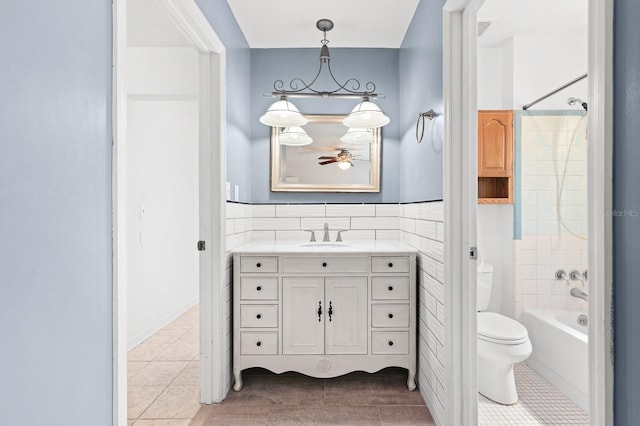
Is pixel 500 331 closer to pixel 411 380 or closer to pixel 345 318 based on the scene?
pixel 411 380

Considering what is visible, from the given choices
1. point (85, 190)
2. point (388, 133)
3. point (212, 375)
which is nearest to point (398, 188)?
point (388, 133)

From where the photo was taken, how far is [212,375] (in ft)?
7.63

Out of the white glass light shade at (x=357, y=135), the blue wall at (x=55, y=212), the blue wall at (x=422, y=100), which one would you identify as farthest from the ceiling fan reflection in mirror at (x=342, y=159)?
the blue wall at (x=55, y=212)

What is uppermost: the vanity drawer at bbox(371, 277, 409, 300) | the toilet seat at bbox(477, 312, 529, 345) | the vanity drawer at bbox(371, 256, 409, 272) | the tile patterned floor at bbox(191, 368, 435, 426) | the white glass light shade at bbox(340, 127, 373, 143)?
the white glass light shade at bbox(340, 127, 373, 143)

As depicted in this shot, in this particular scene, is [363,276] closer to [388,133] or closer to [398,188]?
[398,188]

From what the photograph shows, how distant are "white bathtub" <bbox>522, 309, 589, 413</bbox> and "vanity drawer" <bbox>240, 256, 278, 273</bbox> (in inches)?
72.0

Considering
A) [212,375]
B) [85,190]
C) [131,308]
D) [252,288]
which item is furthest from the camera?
[131,308]

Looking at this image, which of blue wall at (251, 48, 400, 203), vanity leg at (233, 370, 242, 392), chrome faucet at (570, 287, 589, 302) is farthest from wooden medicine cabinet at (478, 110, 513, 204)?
vanity leg at (233, 370, 242, 392)

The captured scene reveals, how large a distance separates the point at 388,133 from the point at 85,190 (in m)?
2.61

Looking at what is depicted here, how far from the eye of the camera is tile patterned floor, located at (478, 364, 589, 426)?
7.11ft

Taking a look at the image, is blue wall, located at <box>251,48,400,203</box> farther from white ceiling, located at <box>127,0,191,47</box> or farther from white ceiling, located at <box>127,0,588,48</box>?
white ceiling, located at <box>127,0,191,47</box>

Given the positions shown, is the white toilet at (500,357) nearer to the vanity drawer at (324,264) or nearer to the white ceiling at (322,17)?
the vanity drawer at (324,264)

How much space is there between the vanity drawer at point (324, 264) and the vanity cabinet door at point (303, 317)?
0.22 ft

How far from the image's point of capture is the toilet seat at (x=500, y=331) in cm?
231
